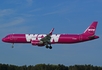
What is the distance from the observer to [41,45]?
14550 centimetres

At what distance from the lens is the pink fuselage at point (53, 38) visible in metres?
146

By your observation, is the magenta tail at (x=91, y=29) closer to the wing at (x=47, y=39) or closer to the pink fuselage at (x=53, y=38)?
the pink fuselage at (x=53, y=38)

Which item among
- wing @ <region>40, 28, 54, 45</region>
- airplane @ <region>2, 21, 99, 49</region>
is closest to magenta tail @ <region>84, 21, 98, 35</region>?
airplane @ <region>2, 21, 99, 49</region>

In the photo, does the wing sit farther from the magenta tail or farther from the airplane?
the magenta tail

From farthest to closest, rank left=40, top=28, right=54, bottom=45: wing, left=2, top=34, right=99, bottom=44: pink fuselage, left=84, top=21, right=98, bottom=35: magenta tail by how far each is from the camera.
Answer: left=84, top=21, right=98, bottom=35: magenta tail < left=2, top=34, right=99, bottom=44: pink fuselage < left=40, top=28, right=54, bottom=45: wing

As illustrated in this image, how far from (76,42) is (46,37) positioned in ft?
38.4

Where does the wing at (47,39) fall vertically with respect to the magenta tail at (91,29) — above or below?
below

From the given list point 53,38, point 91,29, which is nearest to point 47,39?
point 53,38

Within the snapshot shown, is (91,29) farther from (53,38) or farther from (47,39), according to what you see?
(47,39)

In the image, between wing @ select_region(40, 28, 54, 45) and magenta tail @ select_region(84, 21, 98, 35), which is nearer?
wing @ select_region(40, 28, 54, 45)

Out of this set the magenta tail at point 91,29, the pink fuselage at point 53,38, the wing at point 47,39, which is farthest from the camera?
the magenta tail at point 91,29

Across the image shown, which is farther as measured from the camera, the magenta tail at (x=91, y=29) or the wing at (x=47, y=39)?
the magenta tail at (x=91, y=29)

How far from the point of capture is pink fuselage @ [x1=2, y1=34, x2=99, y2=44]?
478ft

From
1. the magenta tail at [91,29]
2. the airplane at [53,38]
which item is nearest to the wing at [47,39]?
the airplane at [53,38]
